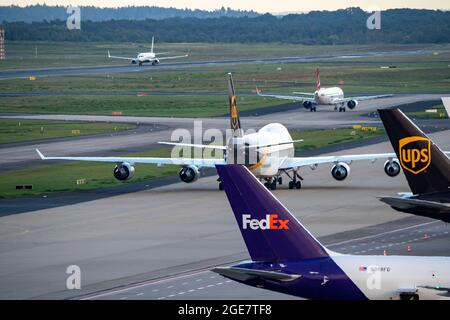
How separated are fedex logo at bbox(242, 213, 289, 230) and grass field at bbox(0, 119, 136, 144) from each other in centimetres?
8835

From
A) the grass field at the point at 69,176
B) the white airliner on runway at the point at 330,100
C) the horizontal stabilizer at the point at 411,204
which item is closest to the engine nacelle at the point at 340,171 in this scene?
the grass field at the point at 69,176

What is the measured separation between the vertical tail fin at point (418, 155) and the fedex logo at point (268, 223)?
13.8 m

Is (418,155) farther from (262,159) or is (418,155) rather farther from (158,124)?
(158,124)

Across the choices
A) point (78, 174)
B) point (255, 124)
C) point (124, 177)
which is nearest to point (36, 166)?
point (78, 174)

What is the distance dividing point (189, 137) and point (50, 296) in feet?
242

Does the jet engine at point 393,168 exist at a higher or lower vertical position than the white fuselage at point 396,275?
lower

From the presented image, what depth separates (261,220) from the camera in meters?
32.2

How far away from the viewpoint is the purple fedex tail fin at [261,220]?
106ft

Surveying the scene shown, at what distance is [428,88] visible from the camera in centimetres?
19388

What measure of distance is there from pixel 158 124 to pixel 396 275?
351ft

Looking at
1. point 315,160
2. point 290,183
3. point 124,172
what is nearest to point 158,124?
point 124,172

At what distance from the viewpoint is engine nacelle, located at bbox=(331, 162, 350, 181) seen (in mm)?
83188

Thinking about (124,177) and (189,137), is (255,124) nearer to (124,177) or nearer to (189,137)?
(189,137)

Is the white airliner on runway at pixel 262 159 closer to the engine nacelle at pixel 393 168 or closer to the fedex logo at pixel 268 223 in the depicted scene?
the engine nacelle at pixel 393 168
